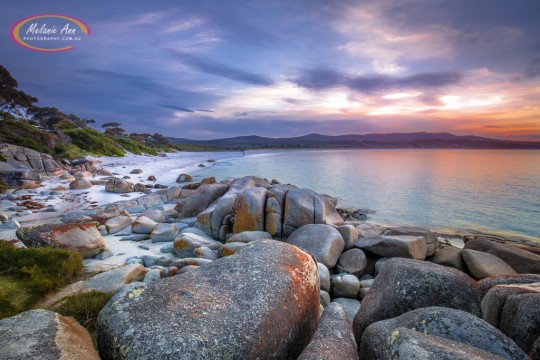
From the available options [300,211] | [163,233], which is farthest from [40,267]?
[300,211]

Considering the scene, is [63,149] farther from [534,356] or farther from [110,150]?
[534,356]

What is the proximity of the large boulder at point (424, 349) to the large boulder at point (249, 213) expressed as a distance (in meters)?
9.04

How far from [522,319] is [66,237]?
35.1ft

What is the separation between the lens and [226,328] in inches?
135

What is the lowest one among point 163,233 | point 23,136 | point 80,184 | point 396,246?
point 396,246

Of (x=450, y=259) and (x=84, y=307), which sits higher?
(x=84, y=307)

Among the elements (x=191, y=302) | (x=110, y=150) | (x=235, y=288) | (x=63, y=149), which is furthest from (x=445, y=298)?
(x=110, y=150)

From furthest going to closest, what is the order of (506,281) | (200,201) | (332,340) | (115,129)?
1. (115,129)
2. (200,201)
3. (506,281)
4. (332,340)

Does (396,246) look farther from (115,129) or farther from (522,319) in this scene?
(115,129)

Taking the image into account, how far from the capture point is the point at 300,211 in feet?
40.0

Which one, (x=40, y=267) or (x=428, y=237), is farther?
(x=428, y=237)

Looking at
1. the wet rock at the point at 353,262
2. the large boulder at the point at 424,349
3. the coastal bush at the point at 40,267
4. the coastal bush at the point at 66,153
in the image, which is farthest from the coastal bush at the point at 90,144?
the large boulder at the point at 424,349

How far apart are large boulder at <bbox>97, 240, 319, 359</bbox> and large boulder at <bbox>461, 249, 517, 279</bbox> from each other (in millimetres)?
7288

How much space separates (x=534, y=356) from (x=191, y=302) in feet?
13.5
